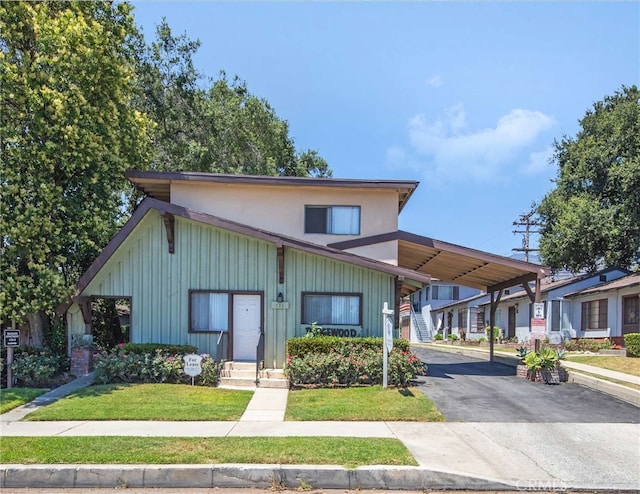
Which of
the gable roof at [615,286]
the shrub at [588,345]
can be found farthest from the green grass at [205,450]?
the gable roof at [615,286]

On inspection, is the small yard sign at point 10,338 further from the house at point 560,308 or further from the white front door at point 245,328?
the house at point 560,308

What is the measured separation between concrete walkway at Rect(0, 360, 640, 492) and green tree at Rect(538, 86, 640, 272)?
21.8 meters

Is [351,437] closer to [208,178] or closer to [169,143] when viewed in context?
[208,178]

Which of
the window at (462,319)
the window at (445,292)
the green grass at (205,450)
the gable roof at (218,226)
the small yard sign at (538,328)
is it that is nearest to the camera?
the green grass at (205,450)

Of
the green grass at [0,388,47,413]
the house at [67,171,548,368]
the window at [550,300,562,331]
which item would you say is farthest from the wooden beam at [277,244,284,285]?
the window at [550,300,562,331]

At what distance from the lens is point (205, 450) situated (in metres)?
7.07

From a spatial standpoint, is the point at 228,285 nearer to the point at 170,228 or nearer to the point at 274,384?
the point at 170,228

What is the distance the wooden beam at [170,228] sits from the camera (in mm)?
→ 14219

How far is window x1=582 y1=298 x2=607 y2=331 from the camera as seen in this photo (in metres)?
25.7

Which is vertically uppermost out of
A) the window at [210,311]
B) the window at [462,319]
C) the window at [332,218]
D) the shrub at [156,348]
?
the window at [332,218]

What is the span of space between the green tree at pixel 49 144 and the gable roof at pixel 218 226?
865 millimetres

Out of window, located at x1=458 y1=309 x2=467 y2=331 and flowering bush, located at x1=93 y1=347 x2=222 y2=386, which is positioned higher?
flowering bush, located at x1=93 y1=347 x2=222 y2=386

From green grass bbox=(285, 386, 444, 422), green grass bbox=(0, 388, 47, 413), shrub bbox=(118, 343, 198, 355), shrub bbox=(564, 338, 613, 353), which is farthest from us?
shrub bbox=(564, 338, 613, 353)

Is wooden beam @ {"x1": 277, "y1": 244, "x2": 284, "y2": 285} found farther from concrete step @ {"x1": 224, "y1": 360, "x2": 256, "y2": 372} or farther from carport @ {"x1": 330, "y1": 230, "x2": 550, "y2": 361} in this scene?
carport @ {"x1": 330, "y1": 230, "x2": 550, "y2": 361}
